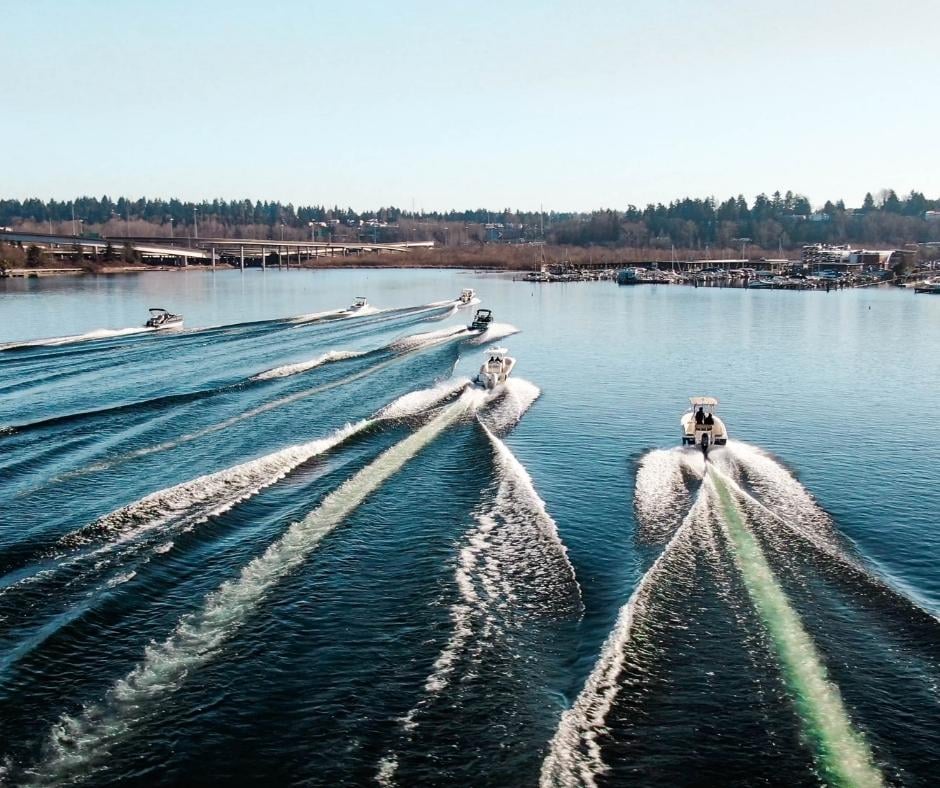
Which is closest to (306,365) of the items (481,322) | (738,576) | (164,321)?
(164,321)

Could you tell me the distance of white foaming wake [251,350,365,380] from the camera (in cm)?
4428

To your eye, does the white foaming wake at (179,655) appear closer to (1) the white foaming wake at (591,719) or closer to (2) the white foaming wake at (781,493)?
(1) the white foaming wake at (591,719)

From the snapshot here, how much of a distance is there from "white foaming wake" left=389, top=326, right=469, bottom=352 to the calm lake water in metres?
15.7

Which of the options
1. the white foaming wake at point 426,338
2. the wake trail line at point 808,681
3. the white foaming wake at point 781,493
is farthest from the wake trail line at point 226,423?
the wake trail line at point 808,681

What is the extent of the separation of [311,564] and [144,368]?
29.4m

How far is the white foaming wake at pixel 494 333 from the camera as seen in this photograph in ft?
219

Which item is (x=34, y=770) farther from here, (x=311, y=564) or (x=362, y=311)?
(x=362, y=311)

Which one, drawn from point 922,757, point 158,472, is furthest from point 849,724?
point 158,472

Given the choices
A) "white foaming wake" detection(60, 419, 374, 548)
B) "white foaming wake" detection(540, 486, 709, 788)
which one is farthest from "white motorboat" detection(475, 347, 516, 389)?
"white foaming wake" detection(540, 486, 709, 788)

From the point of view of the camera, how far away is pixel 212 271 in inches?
7190

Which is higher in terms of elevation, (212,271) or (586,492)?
(212,271)

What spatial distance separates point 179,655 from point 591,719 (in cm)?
765

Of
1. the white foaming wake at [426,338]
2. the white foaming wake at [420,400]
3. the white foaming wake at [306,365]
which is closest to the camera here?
the white foaming wake at [420,400]

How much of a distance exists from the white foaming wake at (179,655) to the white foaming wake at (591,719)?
21.9 feet
